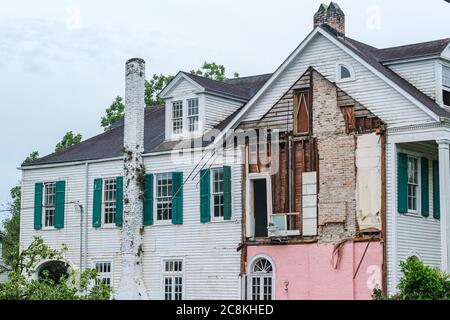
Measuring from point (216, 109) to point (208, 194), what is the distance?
4.02 metres

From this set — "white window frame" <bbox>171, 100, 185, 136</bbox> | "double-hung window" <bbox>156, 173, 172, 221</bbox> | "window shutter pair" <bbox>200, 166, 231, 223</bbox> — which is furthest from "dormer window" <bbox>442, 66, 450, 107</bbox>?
"double-hung window" <bbox>156, 173, 172, 221</bbox>

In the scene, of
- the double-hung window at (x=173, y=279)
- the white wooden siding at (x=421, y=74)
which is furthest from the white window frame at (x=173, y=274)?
the white wooden siding at (x=421, y=74)

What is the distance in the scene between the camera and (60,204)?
39875mm

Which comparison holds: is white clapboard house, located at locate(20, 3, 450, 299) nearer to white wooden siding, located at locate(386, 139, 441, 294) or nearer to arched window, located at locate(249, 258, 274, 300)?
white wooden siding, located at locate(386, 139, 441, 294)

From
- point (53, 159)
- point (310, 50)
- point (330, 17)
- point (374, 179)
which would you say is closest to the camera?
point (374, 179)

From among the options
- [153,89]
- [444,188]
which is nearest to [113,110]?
[153,89]

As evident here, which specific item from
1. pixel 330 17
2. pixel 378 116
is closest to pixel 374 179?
pixel 378 116

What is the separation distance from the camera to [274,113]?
111 ft

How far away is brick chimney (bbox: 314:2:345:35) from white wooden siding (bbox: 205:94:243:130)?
487 centimetres

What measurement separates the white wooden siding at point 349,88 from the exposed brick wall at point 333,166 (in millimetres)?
561

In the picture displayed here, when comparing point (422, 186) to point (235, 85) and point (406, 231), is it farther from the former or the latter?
point (235, 85)

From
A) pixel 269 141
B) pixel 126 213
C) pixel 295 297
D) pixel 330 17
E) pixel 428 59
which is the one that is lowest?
pixel 295 297

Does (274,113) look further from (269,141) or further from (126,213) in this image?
(126,213)

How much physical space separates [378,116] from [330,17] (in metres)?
6.15
